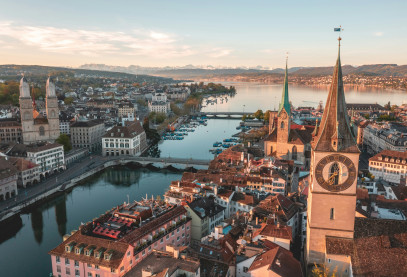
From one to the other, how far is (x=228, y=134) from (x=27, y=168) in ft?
141

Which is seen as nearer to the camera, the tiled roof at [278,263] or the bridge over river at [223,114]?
the tiled roof at [278,263]

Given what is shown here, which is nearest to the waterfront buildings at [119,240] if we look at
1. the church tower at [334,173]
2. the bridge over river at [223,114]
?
the church tower at [334,173]

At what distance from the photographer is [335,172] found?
45.5 ft

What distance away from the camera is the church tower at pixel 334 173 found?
44.7ft

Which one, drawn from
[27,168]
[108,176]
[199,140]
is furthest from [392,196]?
[199,140]

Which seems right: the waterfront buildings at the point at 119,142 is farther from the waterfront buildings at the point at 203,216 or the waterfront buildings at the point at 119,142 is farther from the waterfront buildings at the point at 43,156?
the waterfront buildings at the point at 203,216

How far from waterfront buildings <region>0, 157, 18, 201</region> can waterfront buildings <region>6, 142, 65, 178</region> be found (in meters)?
3.02

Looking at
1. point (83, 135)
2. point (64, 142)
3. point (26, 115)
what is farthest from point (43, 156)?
point (83, 135)

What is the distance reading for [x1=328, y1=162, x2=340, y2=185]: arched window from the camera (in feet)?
45.4

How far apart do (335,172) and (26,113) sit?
44669 millimetres

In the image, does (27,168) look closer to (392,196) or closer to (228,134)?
(392,196)

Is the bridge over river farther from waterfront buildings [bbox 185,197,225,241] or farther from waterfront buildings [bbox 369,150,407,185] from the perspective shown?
waterfront buildings [bbox 185,197,225,241]

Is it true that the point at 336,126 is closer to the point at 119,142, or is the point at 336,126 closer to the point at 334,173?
the point at 334,173

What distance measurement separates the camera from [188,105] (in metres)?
108
